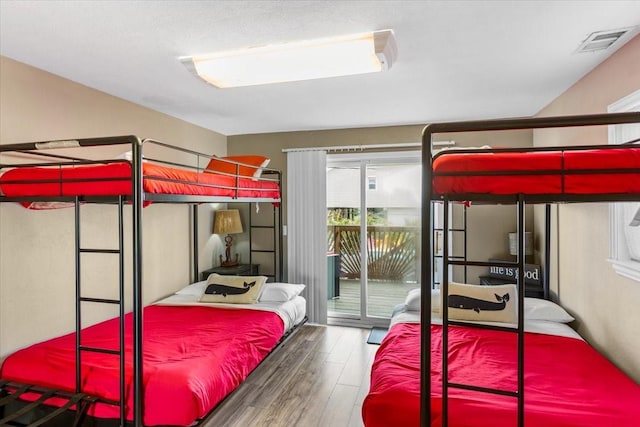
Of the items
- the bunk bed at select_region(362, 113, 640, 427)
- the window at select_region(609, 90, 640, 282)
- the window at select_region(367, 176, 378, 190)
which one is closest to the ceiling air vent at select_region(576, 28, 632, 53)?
the window at select_region(609, 90, 640, 282)

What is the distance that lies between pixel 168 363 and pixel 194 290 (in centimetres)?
168

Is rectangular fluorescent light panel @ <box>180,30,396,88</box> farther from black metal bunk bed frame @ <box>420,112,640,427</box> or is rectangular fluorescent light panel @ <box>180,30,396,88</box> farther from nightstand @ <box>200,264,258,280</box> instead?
nightstand @ <box>200,264,258,280</box>

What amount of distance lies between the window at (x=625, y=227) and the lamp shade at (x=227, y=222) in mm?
3614

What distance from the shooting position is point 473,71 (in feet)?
8.43

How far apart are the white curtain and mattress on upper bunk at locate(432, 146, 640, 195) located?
2.94 m

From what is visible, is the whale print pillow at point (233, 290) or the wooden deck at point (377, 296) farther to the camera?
the wooden deck at point (377, 296)

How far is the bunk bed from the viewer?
55.4 inches

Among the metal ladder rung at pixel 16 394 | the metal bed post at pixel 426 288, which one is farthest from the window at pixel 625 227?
the metal ladder rung at pixel 16 394

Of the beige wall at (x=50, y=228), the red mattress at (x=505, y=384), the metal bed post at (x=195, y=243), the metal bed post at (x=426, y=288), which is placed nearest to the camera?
the metal bed post at (x=426, y=288)

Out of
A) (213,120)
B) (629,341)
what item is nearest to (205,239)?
(213,120)

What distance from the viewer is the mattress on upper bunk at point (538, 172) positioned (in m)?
1.38

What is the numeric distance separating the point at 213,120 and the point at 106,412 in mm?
2903

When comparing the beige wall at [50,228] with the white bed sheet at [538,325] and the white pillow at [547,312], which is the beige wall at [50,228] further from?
the white pillow at [547,312]

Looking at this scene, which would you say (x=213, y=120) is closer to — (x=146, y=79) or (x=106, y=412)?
(x=146, y=79)
